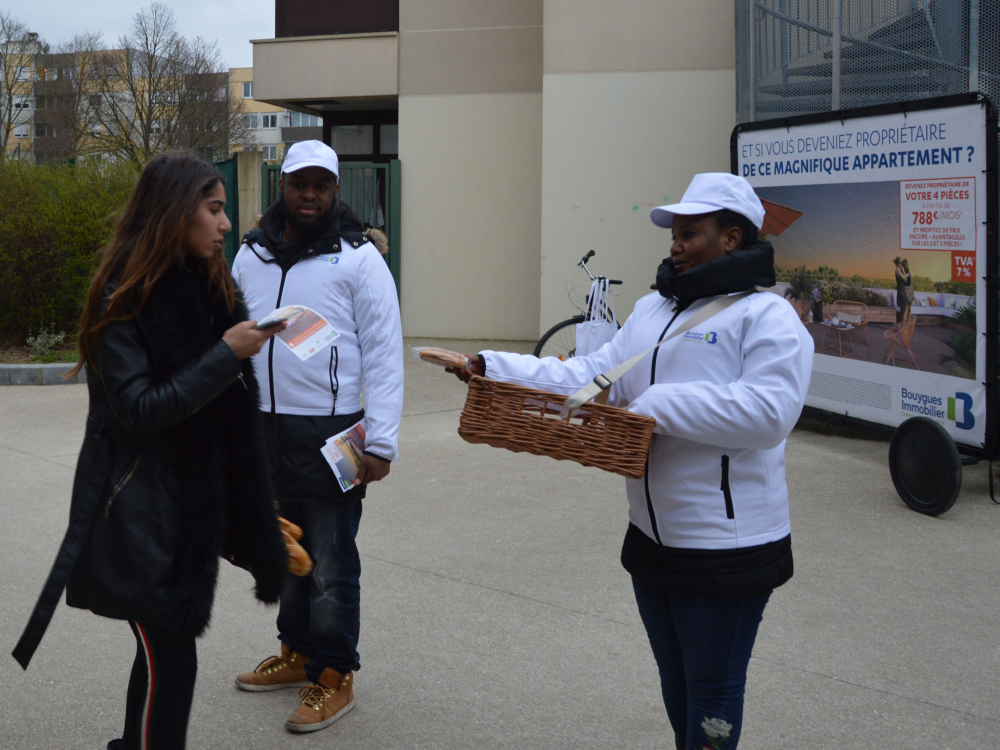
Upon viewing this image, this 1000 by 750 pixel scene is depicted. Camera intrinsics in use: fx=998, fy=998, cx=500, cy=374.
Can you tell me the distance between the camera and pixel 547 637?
4207 millimetres

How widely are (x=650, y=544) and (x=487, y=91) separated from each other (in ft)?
37.9

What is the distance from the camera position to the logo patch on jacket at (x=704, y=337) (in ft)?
8.01

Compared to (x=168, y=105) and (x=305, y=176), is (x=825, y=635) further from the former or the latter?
(x=168, y=105)

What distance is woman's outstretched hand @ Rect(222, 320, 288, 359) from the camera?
246 cm

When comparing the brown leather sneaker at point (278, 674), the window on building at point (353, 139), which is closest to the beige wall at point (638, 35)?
the window on building at point (353, 139)

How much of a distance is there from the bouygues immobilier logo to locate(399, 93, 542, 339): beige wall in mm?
7115

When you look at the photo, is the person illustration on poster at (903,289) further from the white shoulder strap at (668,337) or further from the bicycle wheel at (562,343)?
the white shoulder strap at (668,337)

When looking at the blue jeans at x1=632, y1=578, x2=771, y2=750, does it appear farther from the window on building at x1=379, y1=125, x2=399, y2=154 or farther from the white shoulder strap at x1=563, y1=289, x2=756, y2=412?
the window on building at x1=379, y1=125, x2=399, y2=154

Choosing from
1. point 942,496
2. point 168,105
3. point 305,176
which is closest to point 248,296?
point 305,176

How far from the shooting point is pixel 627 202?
1156cm

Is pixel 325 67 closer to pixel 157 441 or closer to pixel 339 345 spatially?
pixel 339 345

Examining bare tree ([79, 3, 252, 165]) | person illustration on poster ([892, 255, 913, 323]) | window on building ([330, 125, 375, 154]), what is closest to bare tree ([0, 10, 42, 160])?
bare tree ([79, 3, 252, 165])

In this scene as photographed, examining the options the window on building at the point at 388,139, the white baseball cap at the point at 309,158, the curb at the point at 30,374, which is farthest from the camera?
the window on building at the point at 388,139

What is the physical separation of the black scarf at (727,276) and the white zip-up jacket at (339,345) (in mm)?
1211
